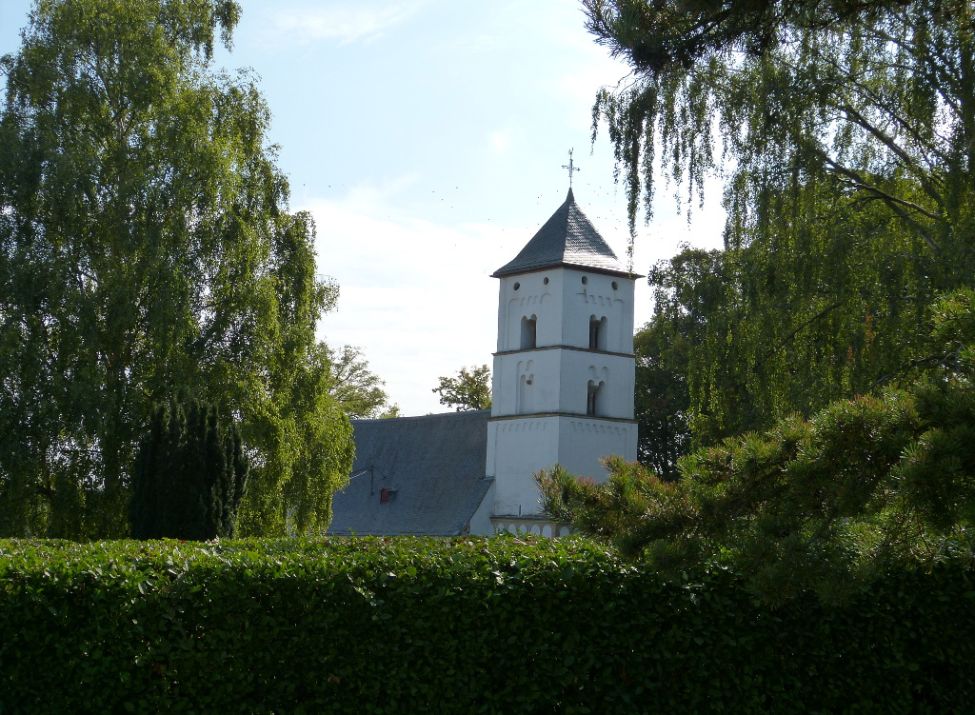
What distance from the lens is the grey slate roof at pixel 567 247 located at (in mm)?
46094

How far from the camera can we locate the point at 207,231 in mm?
22344

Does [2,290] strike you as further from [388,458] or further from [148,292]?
[388,458]

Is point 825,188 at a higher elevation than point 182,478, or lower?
higher

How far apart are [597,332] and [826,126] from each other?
33.3 meters

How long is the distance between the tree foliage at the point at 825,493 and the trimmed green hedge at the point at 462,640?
1.78 metres

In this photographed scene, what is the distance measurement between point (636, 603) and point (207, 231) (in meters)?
16.2

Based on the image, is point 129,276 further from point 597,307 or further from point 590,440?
point 597,307

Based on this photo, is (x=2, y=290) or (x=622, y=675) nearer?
(x=622, y=675)

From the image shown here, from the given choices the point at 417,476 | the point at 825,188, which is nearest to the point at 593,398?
the point at 417,476

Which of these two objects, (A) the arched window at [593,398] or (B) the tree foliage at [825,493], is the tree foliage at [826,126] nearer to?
(B) the tree foliage at [825,493]

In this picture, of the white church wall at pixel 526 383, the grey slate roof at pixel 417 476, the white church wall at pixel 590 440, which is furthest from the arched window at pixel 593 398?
the grey slate roof at pixel 417 476

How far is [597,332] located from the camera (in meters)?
46.4

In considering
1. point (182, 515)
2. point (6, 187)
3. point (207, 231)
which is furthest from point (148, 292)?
point (182, 515)

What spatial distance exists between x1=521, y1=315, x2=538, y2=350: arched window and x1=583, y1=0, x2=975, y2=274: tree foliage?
106ft
